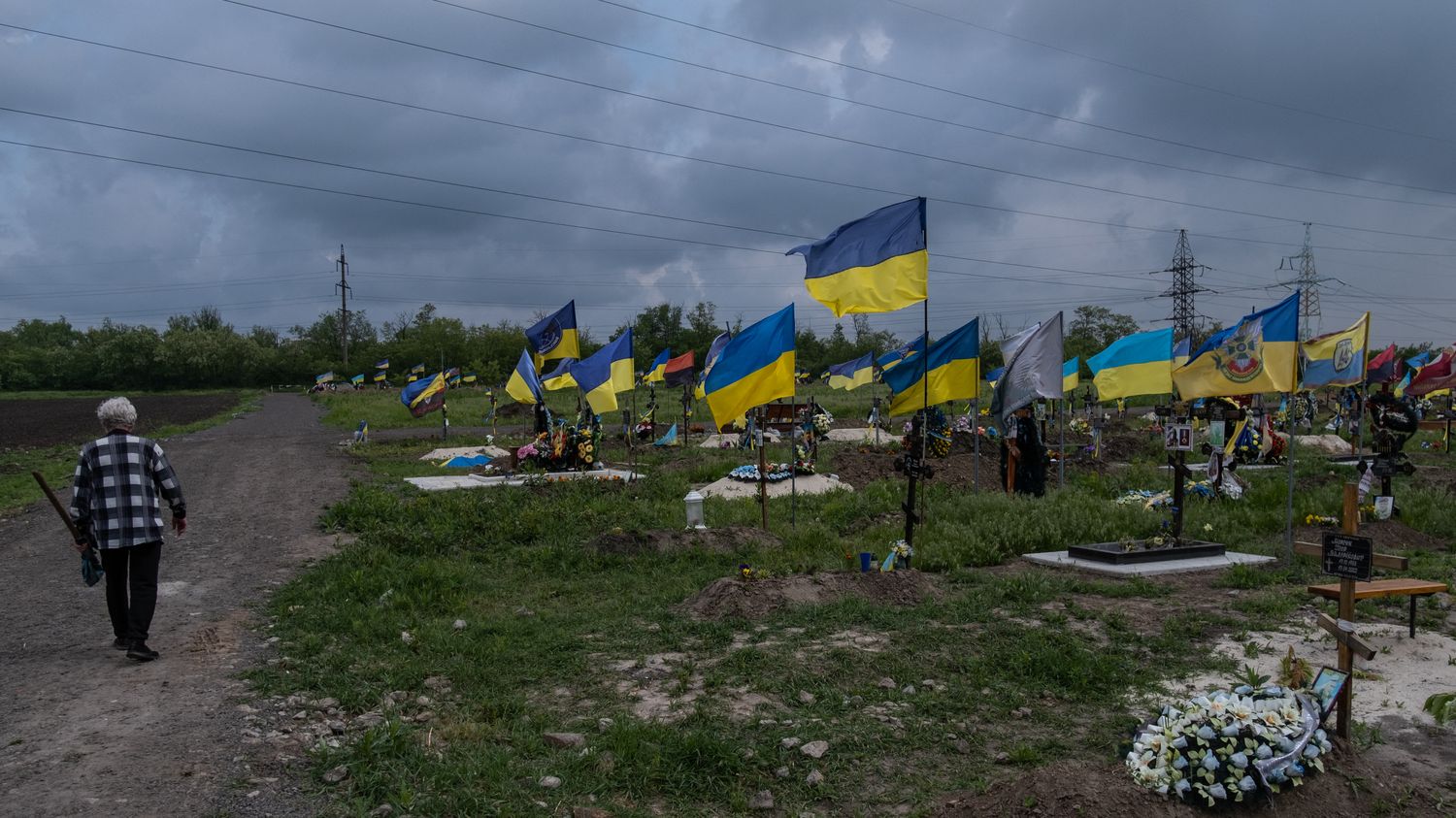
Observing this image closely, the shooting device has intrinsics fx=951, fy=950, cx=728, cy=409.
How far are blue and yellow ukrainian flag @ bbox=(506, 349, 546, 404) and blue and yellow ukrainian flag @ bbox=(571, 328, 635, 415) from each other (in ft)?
10.0

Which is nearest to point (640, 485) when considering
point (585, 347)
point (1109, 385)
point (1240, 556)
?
point (1109, 385)

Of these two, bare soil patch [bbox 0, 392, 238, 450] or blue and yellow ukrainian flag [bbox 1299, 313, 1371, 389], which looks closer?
blue and yellow ukrainian flag [bbox 1299, 313, 1371, 389]

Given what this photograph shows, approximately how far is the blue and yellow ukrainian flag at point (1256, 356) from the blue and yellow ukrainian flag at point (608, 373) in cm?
1002

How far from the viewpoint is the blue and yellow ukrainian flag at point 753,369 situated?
1147 centimetres

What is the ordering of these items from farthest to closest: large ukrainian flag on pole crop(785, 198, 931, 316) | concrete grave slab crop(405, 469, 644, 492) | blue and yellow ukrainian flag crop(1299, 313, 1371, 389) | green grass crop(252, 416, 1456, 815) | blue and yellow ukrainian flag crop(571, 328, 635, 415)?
blue and yellow ukrainian flag crop(571, 328, 635, 415)
concrete grave slab crop(405, 469, 644, 492)
blue and yellow ukrainian flag crop(1299, 313, 1371, 389)
large ukrainian flag on pole crop(785, 198, 931, 316)
green grass crop(252, 416, 1456, 815)

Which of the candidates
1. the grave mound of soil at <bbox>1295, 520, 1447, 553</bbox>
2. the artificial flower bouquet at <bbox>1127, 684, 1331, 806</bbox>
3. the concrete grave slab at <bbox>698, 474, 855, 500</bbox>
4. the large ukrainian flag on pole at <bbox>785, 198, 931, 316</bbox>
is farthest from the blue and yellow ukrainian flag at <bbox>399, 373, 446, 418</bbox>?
the artificial flower bouquet at <bbox>1127, 684, 1331, 806</bbox>

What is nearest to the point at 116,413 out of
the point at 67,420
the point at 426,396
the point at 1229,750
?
the point at 1229,750

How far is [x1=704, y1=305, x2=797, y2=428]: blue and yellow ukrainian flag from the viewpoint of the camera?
37.6ft

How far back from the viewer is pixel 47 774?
4.67m

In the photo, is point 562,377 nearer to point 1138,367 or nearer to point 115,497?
point 1138,367

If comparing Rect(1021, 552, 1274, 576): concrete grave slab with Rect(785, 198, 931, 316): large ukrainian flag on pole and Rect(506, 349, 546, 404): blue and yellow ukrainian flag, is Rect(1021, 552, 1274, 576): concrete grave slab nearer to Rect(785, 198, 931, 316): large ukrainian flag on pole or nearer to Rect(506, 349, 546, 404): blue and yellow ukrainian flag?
Rect(785, 198, 931, 316): large ukrainian flag on pole

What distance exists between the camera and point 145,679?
6.25m

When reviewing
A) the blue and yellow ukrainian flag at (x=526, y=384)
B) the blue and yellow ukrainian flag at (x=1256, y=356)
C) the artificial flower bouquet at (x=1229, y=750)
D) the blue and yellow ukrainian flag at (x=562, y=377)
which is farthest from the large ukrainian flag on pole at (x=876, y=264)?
the blue and yellow ukrainian flag at (x=526, y=384)

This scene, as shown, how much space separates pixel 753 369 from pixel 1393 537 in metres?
7.86
